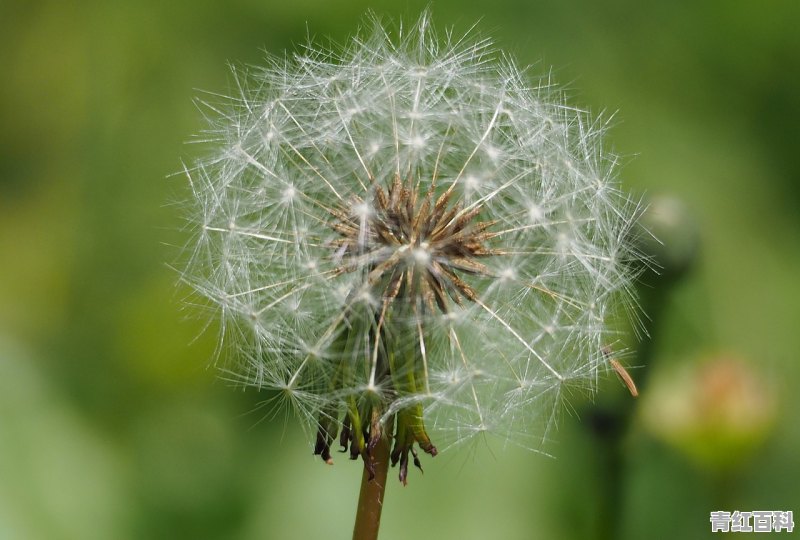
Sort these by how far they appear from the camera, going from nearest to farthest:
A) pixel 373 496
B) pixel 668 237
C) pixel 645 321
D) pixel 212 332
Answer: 1. pixel 373 496
2. pixel 668 237
3. pixel 645 321
4. pixel 212 332

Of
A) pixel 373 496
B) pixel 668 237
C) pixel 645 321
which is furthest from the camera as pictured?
pixel 645 321

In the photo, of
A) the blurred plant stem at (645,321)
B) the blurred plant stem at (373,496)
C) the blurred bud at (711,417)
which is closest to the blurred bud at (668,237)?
the blurred plant stem at (645,321)

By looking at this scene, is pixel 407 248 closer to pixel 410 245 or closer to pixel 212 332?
pixel 410 245

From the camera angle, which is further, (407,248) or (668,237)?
(668,237)

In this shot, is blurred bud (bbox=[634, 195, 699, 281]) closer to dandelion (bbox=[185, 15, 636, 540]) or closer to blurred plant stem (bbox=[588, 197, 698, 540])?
blurred plant stem (bbox=[588, 197, 698, 540])

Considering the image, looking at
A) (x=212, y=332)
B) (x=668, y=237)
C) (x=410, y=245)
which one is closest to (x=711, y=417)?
(x=668, y=237)

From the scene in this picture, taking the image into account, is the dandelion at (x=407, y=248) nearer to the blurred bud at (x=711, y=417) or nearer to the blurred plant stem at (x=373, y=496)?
the blurred plant stem at (x=373, y=496)
